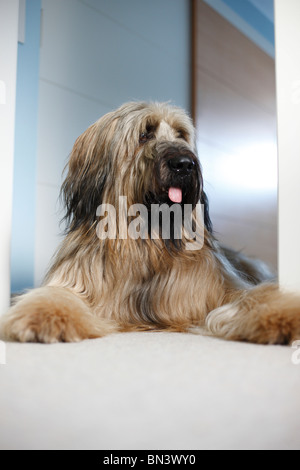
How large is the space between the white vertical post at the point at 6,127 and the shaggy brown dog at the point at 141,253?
0.14 metres

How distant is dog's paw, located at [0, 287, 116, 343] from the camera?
113 centimetres

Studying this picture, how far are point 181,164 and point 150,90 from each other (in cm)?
259

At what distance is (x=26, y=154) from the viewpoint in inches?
111

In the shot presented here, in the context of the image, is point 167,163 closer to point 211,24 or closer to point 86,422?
point 86,422

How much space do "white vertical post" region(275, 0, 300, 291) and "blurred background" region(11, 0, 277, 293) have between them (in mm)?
473

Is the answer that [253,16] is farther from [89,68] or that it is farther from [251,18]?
[89,68]

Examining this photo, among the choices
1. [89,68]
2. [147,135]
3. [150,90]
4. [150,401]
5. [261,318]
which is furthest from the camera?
[150,90]

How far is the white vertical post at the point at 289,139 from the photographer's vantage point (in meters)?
1.32

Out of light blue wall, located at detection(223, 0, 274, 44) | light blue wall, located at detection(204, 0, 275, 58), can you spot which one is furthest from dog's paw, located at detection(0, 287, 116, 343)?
light blue wall, located at detection(223, 0, 274, 44)

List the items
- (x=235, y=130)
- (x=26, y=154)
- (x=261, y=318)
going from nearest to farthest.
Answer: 1. (x=261, y=318)
2. (x=26, y=154)
3. (x=235, y=130)

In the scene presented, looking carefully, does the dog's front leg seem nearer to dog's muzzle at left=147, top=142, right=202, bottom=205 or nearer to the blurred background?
dog's muzzle at left=147, top=142, right=202, bottom=205

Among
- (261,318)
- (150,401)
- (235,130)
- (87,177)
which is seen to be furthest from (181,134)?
(235,130)

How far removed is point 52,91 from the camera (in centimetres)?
302
